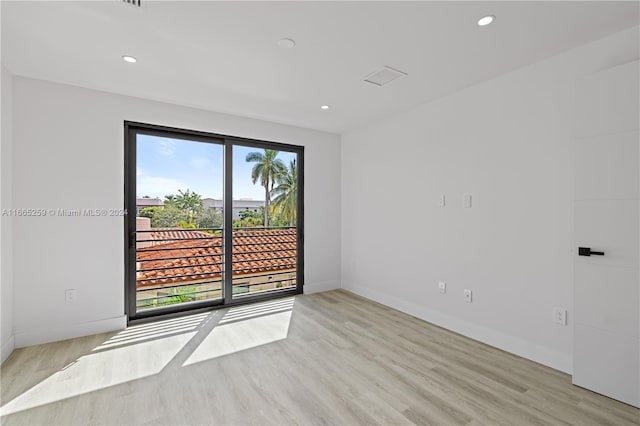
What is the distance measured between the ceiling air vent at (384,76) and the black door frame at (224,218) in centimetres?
185

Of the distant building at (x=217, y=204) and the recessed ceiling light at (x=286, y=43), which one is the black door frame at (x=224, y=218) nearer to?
the distant building at (x=217, y=204)

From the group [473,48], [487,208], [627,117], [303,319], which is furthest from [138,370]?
[627,117]

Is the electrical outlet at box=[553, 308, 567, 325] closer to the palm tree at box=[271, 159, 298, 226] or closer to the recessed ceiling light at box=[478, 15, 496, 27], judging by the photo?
the recessed ceiling light at box=[478, 15, 496, 27]

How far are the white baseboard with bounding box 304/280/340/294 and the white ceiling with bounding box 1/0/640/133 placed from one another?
2.75 metres

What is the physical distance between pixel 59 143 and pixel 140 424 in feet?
8.95

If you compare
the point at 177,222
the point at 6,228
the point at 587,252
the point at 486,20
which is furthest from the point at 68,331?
the point at 587,252

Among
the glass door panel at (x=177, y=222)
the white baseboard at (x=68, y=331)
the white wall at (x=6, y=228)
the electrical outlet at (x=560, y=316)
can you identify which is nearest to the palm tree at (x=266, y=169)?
the glass door panel at (x=177, y=222)

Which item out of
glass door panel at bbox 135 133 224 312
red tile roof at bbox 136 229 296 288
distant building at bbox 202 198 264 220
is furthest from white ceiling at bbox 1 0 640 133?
red tile roof at bbox 136 229 296 288

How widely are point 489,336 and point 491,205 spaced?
49.3 inches

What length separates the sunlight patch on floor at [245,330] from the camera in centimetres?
271

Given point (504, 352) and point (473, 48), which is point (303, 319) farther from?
point (473, 48)

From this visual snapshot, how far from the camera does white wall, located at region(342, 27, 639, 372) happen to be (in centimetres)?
239

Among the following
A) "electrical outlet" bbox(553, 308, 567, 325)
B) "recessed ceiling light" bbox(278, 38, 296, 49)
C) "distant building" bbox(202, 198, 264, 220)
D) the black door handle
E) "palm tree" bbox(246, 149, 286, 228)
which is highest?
"recessed ceiling light" bbox(278, 38, 296, 49)

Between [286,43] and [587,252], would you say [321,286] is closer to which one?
[587,252]
